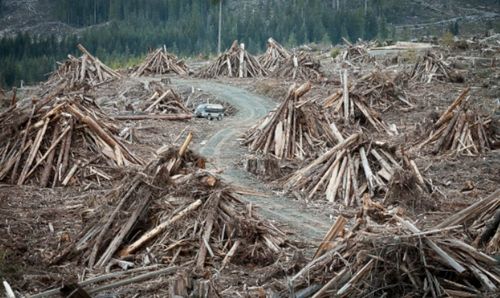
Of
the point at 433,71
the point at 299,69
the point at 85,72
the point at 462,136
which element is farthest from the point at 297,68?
the point at 462,136

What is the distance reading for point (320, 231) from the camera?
17156 millimetres

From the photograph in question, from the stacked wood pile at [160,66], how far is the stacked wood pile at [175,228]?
36532 millimetres

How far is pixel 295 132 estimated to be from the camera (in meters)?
25.6

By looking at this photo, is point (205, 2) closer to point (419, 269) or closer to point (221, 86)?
point (221, 86)

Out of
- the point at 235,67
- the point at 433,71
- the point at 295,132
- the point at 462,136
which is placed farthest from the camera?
the point at 235,67

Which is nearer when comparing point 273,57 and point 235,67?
point 235,67

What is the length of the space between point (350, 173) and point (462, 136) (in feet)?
21.1

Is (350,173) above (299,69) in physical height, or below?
above

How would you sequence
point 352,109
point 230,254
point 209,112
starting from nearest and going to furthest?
1. point 230,254
2. point 352,109
3. point 209,112

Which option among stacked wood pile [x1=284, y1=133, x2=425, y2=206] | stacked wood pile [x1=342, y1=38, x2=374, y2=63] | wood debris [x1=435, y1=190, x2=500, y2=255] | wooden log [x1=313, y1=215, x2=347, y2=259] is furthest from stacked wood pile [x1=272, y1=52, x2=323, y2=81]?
wooden log [x1=313, y1=215, x2=347, y2=259]

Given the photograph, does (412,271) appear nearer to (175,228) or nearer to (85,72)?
(175,228)


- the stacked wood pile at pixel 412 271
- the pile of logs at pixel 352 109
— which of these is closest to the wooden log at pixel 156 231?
the stacked wood pile at pixel 412 271

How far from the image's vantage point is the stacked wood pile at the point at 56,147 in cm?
2111

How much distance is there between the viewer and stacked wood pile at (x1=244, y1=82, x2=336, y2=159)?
24984mm
